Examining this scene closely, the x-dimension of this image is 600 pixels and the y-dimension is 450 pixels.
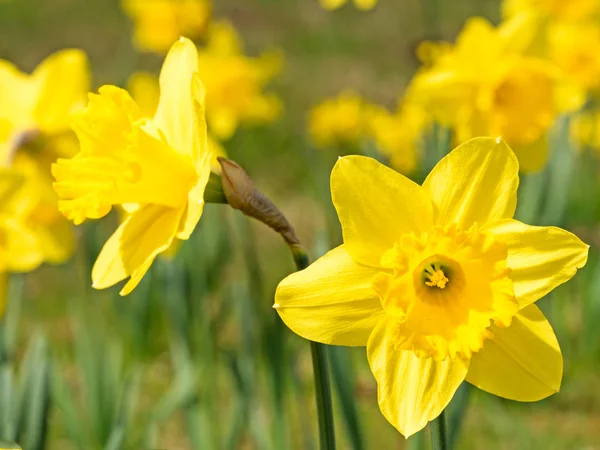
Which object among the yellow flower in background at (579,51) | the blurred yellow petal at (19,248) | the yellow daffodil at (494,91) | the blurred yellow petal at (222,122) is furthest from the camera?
the blurred yellow petal at (222,122)

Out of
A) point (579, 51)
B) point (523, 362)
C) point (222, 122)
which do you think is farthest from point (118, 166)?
point (579, 51)

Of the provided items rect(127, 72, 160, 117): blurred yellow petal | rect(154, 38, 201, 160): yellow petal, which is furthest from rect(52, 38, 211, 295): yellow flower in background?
rect(127, 72, 160, 117): blurred yellow petal

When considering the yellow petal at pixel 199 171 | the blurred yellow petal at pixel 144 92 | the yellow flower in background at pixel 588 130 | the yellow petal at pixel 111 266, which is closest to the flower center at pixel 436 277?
the yellow petal at pixel 199 171

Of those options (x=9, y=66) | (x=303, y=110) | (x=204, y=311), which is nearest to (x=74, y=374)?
(x=204, y=311)

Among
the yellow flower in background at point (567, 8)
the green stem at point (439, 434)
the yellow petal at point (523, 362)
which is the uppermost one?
the yellow flower in background at point (567, 8)

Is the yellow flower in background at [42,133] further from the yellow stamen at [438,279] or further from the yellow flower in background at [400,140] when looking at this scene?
the yellow flower in background at [400,140]

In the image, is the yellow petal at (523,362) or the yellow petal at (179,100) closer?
the yellow petal at (523,362)
